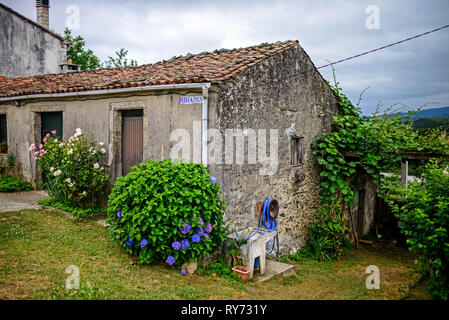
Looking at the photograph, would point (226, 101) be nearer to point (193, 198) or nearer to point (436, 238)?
point (193, 198)

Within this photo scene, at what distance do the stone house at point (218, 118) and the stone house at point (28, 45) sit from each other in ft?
15.7

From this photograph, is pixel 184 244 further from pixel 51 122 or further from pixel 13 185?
pixel 13 185

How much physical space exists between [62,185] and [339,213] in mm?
6890

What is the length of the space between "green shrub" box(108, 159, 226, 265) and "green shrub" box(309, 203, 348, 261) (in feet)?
13.7

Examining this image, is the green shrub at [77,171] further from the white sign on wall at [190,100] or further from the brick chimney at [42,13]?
the brick chimney at [42,13]

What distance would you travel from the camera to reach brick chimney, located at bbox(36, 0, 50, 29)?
15414mm

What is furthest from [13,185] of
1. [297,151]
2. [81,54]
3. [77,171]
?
[81,54]

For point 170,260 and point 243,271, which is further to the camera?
point 243,271

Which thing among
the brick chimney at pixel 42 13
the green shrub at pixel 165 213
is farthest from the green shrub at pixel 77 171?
the brick chimney at pixel 42 13

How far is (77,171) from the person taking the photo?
735 cm

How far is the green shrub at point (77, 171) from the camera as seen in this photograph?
7273 millimetres

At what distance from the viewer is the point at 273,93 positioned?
291 inches

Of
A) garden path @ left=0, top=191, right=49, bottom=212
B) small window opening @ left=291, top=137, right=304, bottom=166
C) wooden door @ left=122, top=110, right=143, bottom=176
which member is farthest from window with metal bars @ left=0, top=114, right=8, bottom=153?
small window opening @ left=291, top=137, right=304, bottom=166

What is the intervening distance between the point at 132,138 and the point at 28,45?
33.6 ft
